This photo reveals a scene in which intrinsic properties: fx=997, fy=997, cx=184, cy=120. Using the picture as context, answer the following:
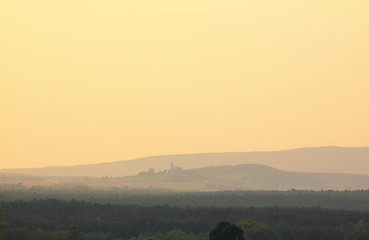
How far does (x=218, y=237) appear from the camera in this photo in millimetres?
140000

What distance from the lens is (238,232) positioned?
141 metres

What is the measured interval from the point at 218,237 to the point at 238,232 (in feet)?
10.3
